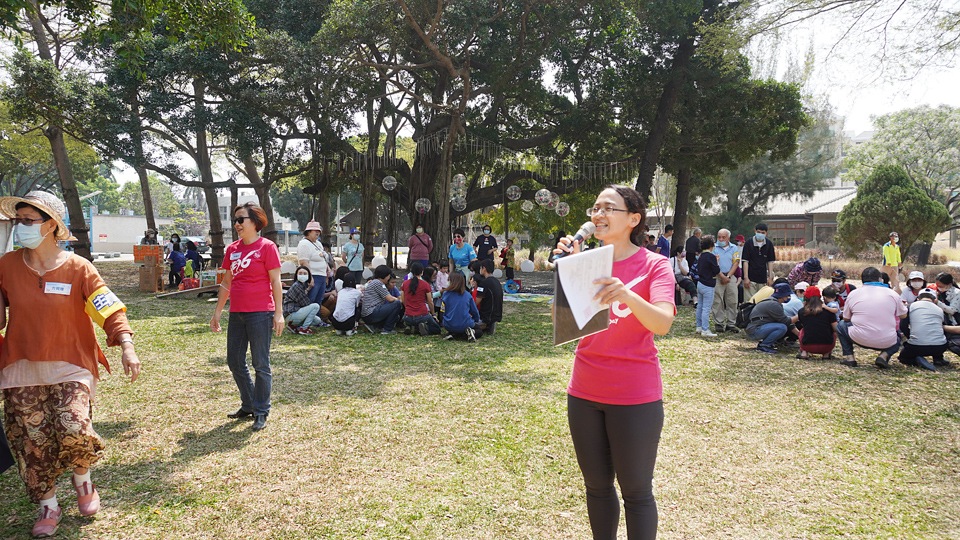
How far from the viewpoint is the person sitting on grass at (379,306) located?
358 inches

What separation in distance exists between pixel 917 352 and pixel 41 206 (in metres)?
8.69

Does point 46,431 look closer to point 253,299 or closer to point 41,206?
point 41,206

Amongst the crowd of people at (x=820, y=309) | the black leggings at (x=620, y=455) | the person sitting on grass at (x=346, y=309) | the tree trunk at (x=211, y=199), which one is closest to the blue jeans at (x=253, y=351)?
the black leggings at (x=620, y=455)

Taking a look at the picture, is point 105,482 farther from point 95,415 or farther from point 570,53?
point 570,53

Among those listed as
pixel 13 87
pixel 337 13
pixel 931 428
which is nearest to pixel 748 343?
pixel 931 428

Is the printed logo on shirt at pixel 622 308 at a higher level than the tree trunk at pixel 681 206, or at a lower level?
lower

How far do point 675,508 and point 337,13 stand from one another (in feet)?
40.7

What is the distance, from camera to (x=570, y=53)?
1703 cm

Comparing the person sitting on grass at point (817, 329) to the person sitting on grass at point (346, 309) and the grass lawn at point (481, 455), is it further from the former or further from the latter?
the person sitting on grass at point (346, 309)

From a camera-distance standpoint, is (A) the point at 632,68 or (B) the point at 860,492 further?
(A) the point at 632,68

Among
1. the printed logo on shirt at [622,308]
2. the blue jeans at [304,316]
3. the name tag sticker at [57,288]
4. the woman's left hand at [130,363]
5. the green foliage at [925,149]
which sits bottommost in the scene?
the blue jeans at [304,316]

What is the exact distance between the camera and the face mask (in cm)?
287

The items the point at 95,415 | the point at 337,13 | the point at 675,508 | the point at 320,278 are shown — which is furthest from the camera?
the point at 337,13

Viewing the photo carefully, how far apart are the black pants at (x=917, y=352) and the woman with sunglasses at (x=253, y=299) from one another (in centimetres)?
729
